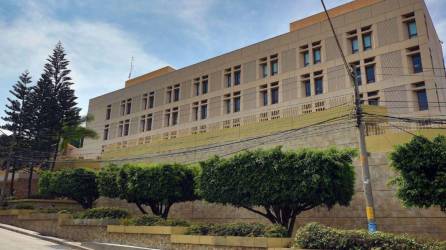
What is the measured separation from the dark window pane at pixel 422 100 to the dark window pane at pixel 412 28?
15.6 ft

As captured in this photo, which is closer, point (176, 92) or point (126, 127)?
point (176, 92)

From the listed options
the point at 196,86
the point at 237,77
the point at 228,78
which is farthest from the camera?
the point at 196,86

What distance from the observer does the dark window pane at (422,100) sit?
1177 inches

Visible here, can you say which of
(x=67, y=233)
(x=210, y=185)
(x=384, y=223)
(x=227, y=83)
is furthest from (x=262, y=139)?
(x=227, y=83)

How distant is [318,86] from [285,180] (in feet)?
73.3

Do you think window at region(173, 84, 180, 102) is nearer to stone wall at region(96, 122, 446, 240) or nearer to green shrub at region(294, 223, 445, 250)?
stone wall at region(96, 122, 446, 240)

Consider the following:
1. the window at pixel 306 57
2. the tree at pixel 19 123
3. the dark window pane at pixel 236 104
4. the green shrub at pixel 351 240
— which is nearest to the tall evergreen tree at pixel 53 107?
the tree at pixel 19 123

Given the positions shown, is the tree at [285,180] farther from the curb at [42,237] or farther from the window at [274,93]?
the window at [274,93]

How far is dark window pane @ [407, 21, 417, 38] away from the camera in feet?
104

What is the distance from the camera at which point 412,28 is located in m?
32.1

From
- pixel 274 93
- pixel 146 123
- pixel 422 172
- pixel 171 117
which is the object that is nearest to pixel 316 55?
pixel 274 93

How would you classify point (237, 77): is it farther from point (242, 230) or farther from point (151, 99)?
point (242, 230)

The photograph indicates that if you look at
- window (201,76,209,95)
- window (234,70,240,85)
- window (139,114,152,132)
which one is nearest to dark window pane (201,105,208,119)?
window (201,76,209,95)

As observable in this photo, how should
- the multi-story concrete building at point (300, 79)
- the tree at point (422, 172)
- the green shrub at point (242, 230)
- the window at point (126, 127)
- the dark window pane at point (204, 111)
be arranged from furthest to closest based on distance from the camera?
1. the window at point (126, 127)
2. the dark window pane at point (204, 111)
3. the multi-story concrete building at point (300, 79)
4. the green shrub at point (242, 230)
5. the tree at point (422, 172)
